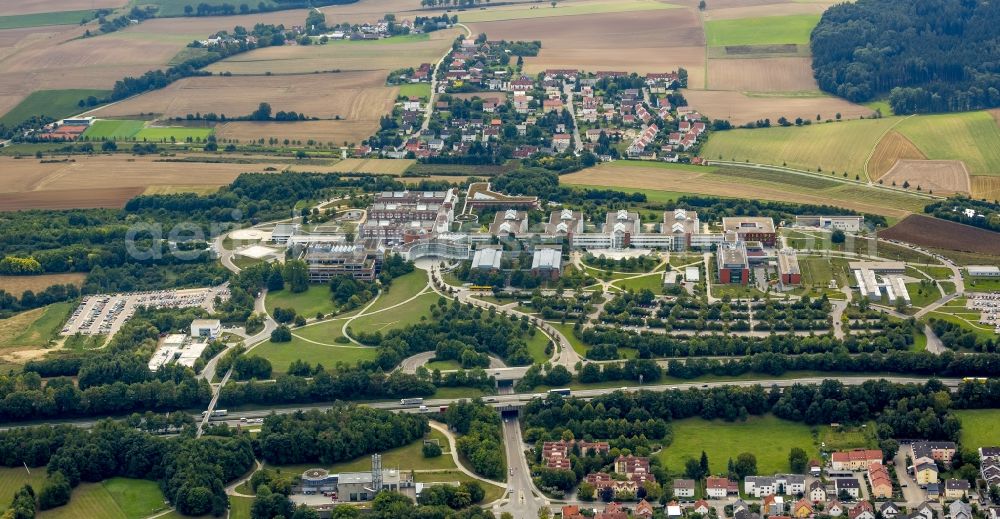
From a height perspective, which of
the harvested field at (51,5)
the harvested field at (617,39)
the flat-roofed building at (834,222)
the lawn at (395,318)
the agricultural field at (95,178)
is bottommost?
the lawn at (395,318)

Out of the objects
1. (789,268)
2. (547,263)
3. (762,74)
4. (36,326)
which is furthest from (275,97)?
(789,268)

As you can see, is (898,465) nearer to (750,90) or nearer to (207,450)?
(207,450)

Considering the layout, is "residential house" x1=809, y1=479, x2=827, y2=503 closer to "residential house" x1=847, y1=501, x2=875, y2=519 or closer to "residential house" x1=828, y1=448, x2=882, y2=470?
"residential house" x1=847, y1=501, x2=875, y2=519

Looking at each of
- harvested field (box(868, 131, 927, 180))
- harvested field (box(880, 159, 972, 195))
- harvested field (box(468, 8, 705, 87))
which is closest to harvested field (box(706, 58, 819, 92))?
harvested field (box(468, 8, 705, 87))

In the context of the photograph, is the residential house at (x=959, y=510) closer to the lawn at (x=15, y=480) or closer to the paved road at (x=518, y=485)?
the paved road at (x=518, y=485)

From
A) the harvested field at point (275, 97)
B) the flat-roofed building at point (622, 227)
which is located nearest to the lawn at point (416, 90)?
the harvested field at point (275, 97)

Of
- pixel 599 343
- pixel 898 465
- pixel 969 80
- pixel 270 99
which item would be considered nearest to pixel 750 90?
pixel 969 80

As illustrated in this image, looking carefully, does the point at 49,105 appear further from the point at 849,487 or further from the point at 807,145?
the point at 849,487
